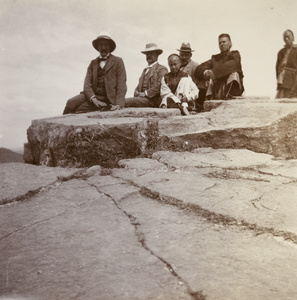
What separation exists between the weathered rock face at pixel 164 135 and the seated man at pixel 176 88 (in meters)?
1.77

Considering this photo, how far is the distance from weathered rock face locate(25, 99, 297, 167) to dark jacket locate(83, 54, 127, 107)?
1.37 metres

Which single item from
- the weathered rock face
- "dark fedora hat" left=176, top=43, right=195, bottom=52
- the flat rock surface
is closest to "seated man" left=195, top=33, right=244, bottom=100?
"dark fedora hat" left=176, top=43, right=195, bottom=52

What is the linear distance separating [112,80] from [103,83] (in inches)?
6.8

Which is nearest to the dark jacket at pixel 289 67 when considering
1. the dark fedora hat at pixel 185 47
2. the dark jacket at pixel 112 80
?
the dark fedora hat at pixel 185 47

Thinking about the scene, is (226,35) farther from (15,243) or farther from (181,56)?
(15,243)

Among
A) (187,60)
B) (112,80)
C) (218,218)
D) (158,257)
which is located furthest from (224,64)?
(158,257)

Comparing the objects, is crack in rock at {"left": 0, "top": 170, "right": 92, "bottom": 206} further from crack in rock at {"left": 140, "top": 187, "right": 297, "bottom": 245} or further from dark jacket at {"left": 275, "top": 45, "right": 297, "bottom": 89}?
dark jacket at {"left": 275, "top": 45, "right": 297, "bottom": 89}

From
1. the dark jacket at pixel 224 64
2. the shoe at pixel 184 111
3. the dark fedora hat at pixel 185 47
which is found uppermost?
the dark fedora hat at pixel 185 47

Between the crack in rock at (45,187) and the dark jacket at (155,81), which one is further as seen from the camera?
the dark jacket at (155,81)

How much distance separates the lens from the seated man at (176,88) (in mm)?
5461

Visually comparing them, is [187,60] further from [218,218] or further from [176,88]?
[218,218]

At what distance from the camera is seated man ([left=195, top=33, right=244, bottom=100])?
5.42m

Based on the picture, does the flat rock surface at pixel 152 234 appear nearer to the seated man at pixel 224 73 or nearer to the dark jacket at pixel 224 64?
the seated man at pixel 224 73

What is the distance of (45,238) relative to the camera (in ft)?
4.82
